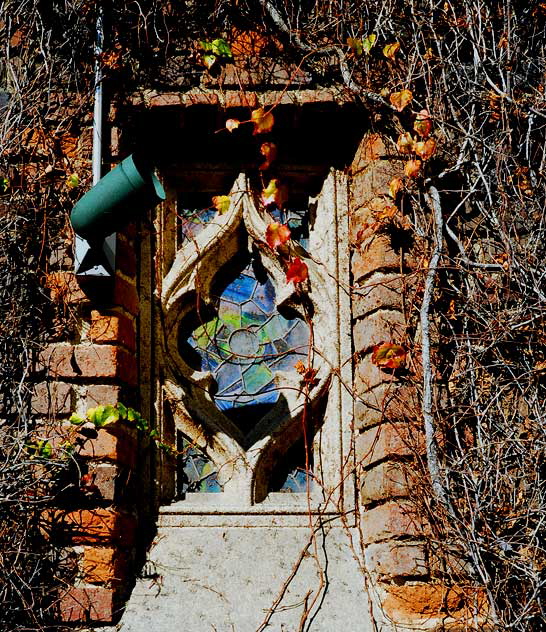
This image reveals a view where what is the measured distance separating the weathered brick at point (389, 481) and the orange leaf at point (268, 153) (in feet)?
4.21

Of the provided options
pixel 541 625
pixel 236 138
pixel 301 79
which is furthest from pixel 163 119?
pixel 541 625

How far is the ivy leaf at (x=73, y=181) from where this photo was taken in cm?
344

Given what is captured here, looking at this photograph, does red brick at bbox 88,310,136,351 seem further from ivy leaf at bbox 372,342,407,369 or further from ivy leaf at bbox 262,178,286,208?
ivy leaf at bbox 372,342,407,369

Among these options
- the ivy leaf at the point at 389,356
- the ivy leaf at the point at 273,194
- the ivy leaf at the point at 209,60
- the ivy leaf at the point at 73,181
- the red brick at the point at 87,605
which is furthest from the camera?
the ivy leaf at the point at 273,194

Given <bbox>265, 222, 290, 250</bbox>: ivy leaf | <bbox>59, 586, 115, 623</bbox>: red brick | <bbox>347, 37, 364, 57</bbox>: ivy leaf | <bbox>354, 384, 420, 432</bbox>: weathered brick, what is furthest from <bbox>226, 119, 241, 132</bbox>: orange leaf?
<bbox>59, 586, 115, 623</bbox>: red brick

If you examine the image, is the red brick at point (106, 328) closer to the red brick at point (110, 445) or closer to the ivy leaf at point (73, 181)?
the red brick at point (110, 445)

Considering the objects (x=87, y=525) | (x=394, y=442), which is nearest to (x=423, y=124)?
(x=394, y=442)

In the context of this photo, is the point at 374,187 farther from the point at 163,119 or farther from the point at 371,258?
the point at 163,119

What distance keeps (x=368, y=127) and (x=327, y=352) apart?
908mm

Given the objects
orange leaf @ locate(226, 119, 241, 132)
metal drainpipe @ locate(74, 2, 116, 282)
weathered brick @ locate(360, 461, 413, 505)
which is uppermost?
orange leaf @ locate(226, 119, 241, 132)

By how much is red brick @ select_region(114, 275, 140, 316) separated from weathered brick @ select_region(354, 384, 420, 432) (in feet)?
3.09

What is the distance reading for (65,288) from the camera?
131 inches

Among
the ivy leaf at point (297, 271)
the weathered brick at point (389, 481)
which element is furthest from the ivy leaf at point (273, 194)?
the weathered brick at point (389, 481)

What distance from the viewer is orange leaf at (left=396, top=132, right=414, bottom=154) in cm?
349
